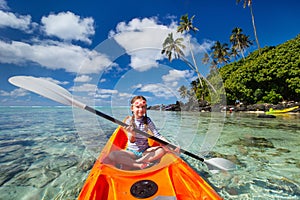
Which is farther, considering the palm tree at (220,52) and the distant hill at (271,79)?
the palm tree at (220,52)

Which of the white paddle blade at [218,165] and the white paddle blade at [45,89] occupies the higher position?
the white paddle blade at [45,89]

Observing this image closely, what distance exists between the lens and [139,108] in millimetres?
2586

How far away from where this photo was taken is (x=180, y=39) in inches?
125

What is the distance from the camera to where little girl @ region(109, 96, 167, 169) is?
7.15 ft

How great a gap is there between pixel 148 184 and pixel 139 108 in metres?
1.14

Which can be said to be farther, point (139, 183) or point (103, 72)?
point (103, 72)

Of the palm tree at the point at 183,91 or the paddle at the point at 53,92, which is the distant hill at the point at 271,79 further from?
the paddle at the point at 53,92

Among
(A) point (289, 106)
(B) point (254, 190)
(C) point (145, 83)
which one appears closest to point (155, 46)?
(C) point (145, 83)

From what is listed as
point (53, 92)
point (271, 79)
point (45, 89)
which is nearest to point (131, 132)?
point (53, 92)

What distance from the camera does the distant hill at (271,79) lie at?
60.2ft

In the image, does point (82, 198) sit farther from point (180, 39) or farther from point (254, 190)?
point (180, 39)

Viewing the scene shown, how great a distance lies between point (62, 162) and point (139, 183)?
2776 mm

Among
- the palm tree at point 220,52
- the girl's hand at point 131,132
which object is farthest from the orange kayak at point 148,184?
the palm tree at point 220,52

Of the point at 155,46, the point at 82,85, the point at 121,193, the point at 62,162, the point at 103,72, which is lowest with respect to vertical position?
the point at 62,162
